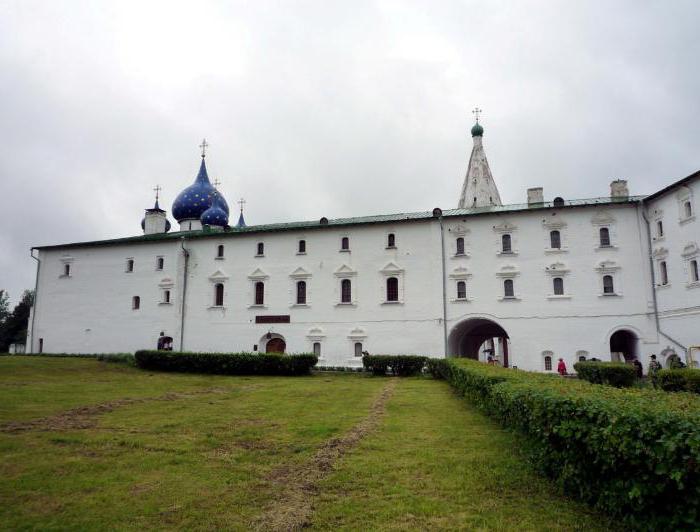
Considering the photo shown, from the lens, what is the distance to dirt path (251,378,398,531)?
17.8 feet

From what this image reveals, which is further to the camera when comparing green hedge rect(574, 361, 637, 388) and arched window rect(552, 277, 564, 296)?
arched window rect(552, 277, 564, 296)

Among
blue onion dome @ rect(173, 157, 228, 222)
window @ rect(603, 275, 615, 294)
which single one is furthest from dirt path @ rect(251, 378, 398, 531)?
blue onion dome @ rect(173, 157, 228, 222)

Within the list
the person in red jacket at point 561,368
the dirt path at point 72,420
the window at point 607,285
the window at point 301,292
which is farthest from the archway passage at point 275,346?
the window at point 607,285

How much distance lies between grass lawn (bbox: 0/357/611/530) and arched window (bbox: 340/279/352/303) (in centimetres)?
1772

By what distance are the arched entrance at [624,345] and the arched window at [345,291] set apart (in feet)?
48.6

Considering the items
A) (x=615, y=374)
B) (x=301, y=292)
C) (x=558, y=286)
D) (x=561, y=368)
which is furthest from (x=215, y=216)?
(x=615, y=374)

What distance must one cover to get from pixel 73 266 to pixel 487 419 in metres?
34.4

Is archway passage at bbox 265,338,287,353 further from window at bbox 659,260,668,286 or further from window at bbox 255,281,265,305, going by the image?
window at bbox 659,260,668,286

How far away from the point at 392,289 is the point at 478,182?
47.6ft

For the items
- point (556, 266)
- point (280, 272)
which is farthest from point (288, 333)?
point (556, 266)

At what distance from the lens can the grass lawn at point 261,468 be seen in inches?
219

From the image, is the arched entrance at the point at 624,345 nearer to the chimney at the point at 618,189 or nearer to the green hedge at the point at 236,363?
the chimney at the point at 618,189

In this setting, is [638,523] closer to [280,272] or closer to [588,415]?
[588,415]

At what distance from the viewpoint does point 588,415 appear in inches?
210
